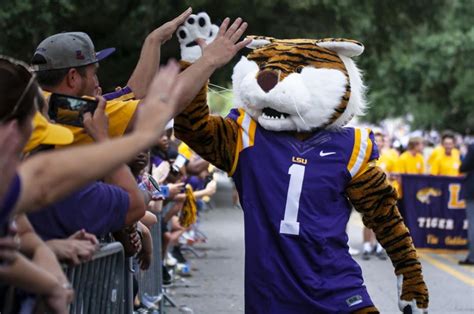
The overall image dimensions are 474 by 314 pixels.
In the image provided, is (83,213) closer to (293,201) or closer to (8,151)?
(8,151)

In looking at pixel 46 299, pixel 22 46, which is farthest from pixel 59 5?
pixel 46 299

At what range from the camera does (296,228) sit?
5.55 meters

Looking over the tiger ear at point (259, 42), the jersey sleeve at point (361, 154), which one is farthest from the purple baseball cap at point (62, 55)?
the jersey sleeve at point (361, 154)

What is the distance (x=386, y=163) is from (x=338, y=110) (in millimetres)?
12401

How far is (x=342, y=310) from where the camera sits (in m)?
5.59

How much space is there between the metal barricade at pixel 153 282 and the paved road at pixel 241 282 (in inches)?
42.6

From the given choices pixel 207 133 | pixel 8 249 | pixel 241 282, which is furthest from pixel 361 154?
pixel 241 282

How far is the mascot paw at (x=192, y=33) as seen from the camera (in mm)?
5695

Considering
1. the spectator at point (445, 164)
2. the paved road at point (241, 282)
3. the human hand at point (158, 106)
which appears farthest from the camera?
the spectator at point (445, 164)

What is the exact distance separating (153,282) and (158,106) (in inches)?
250

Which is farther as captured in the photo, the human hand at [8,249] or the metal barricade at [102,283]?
the metal barricade at [102,283]

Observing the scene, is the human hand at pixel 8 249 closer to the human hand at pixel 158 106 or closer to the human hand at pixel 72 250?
the human hand at pixel 158 106

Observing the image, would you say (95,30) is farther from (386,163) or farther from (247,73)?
(247,73)

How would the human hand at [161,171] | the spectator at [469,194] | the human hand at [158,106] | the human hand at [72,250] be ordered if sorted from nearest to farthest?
1. the human hand at [158,106]
2. the human hand at [72,250]
3. the human hand at [161,171]
4. the spectator at [469,194]
